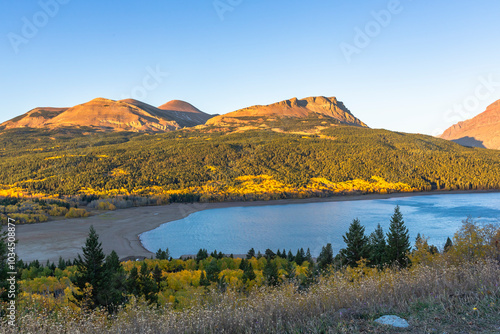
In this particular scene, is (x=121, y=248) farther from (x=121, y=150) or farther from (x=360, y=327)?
(x=121, y=150)

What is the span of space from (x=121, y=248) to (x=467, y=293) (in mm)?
49401

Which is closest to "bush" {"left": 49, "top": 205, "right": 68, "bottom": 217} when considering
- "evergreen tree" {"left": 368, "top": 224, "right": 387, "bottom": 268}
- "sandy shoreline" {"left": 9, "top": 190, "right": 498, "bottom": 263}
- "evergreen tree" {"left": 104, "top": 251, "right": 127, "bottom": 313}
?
"sandy shoreline" {"left": 9, "top": 190, "right": 498, "bottom": 263}

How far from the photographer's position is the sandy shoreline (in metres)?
45.4

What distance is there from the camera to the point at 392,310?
576cm

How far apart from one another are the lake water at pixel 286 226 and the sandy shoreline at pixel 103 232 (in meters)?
3.37

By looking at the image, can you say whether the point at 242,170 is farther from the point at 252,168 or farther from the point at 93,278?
the point at 93,278

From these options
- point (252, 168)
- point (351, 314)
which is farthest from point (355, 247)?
point (252, 168)

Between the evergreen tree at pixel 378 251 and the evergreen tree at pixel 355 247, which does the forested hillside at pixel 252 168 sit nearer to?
the evergreen tree at pixel 378 251

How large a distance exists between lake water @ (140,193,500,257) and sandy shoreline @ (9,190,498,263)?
3367 millimetres

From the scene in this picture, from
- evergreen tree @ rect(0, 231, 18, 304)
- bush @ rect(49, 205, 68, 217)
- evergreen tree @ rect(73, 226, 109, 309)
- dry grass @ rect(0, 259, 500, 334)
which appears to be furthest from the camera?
bush @ rect(49, 205, 68, 217)

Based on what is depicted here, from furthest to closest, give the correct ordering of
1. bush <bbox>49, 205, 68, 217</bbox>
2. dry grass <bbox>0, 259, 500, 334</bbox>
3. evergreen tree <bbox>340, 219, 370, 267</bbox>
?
bush <bbox>49, 205, 68, 217</bbox>, evergreen tree <bbox>340, 219, 370, 267</bbox>, dry grass <bbox>0, 259, 500, 334</bbox>

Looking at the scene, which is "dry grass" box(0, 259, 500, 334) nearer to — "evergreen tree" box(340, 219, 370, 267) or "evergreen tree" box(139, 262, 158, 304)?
"evergreen tree" box(139, 262, 158, 304)

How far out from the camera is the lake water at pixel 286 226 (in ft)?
169

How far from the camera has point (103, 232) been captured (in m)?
59.6
